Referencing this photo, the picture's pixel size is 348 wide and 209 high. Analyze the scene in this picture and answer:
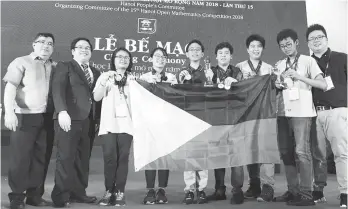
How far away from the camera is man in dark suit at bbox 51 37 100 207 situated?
2.65 m

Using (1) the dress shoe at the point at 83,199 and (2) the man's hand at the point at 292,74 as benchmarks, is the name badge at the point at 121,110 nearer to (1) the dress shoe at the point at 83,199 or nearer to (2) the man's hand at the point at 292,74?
(1) the dress shoe at the point at 83,199

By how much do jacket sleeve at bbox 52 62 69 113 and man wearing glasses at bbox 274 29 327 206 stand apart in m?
1.86

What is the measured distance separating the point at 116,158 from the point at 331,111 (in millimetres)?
1912

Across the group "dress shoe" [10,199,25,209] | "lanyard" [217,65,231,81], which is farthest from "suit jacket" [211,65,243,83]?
"dress shoe" [10,199,25,209]

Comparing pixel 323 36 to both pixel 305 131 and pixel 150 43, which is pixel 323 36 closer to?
pixel 305 131

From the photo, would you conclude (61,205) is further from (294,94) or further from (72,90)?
(294,94)

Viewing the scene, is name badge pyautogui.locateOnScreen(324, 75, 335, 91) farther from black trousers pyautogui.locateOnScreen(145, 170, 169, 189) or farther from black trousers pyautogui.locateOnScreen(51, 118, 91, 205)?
black trousers pyautogui.locateOnScreen(51, 118, 91, 205)

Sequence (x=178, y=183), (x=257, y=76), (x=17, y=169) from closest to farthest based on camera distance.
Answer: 1. (x=17, y=169)
2. (x=257, y=76)
3. (x=178, y=183)

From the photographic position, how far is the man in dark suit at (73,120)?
8.70 ft

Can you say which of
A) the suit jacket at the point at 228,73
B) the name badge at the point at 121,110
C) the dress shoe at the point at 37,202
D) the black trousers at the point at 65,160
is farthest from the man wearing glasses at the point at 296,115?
the dress shoe at the point at 37,202

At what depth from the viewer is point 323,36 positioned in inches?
117

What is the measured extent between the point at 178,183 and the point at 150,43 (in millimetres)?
1909

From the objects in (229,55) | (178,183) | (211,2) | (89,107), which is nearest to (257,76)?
(229,55)

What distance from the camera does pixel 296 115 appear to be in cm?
282
